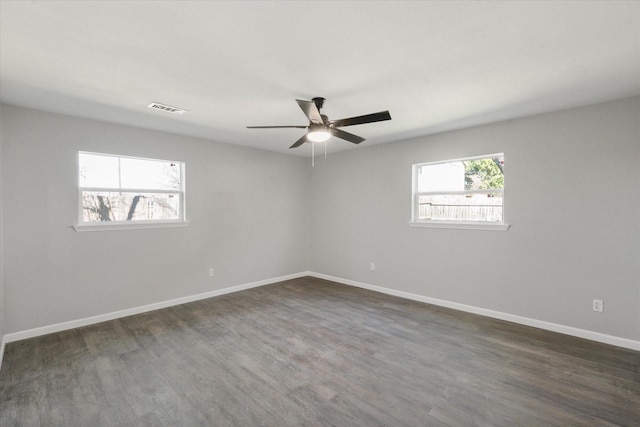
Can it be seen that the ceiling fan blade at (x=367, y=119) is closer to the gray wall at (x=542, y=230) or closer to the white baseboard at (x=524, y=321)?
the gray wall at (x=542, y=230)

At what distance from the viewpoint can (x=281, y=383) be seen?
7.68 ft

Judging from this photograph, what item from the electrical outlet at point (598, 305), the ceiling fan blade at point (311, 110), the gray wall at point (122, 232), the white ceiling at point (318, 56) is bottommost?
the electrical outlet at point (598, 305)

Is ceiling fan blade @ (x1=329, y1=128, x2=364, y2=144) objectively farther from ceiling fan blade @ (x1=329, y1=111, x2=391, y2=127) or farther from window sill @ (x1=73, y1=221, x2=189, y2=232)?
window sill @ (x1=73, y1=221, x2=189, y2=232)

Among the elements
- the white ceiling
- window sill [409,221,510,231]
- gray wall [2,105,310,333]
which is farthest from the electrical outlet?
gray wall [2,105,310,333]

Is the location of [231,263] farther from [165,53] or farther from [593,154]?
[593,154]

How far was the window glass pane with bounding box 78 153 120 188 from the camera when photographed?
354 centimetres

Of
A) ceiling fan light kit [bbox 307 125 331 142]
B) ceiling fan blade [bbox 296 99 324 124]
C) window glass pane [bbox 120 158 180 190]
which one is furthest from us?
window glass pane [bbox 120 158 180 190]

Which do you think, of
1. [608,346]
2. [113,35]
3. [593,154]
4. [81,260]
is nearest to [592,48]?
[593,154]

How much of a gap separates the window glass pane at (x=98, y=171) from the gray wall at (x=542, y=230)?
377 cm

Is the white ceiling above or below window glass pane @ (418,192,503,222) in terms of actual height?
above

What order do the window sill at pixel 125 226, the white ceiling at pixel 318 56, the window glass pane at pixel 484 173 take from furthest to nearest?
the window glass pane at pixel 484 173, the window sill at pixel 125 226, the white ceiling at pixel 318 56

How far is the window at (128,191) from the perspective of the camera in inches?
141

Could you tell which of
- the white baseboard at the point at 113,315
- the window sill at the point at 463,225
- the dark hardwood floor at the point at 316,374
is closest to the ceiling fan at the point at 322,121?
the window sill at the point at 463,225

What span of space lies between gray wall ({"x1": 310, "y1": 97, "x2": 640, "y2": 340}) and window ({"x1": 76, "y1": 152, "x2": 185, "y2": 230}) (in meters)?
3.19
